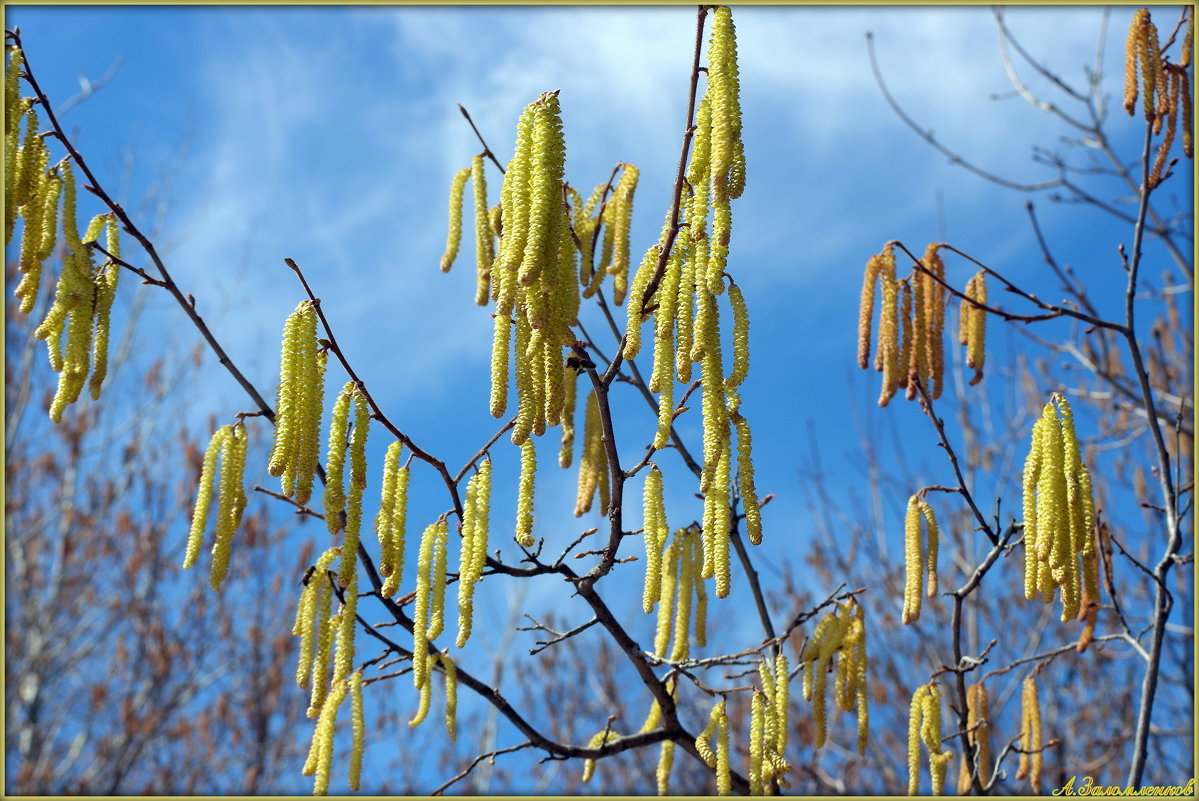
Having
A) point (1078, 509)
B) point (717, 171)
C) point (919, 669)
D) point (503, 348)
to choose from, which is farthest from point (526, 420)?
point (919, 669)

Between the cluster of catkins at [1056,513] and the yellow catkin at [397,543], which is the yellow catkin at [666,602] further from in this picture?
the cluster of catkins at [1056,513]

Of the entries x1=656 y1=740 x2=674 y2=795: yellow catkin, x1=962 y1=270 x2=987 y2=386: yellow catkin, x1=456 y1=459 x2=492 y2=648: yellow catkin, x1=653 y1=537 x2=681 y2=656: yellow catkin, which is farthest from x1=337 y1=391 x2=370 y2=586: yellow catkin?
x1=962 y1=270 x2=987 y2=386: yellow catkin

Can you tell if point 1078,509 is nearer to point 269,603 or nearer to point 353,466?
point 353,466

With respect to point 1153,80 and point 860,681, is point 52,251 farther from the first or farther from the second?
point 1153,80

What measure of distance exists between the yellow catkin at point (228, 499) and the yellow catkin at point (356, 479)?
0.73ft

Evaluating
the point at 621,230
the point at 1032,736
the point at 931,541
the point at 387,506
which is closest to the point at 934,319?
the point at 931,541

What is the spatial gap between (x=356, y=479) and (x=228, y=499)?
1.07 ft

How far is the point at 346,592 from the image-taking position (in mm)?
2162

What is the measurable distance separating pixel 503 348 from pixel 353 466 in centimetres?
36

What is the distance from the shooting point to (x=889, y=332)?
2650 mm

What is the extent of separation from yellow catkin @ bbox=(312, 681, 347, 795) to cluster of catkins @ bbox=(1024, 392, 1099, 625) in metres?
1.45

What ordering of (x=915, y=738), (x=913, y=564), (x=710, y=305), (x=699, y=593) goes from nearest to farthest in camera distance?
(x=710, y=305) < (x=699, y=593) < (x=913, y=564) < (x=915, y=738)

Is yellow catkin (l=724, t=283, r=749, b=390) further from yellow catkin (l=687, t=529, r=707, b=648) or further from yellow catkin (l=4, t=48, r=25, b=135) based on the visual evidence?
yellow catkin (l=4, t=48, r=25, b=135)

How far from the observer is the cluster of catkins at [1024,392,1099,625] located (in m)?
2.07
